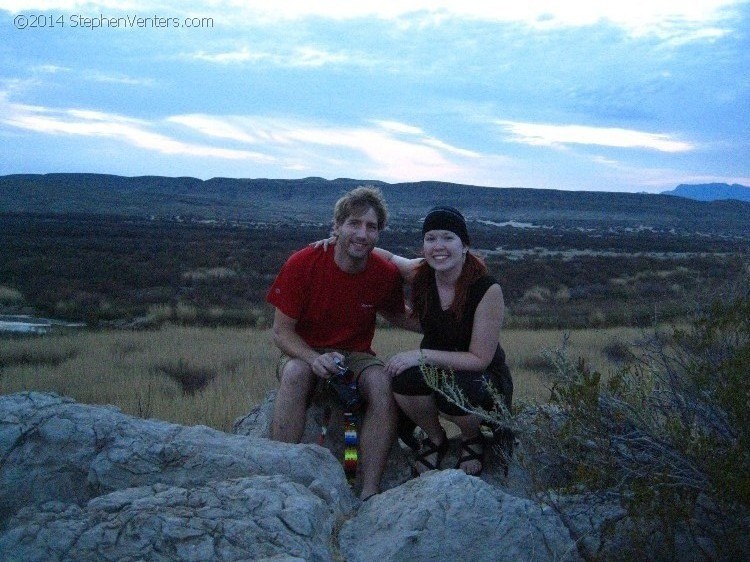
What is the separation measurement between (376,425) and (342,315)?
2.69 ft

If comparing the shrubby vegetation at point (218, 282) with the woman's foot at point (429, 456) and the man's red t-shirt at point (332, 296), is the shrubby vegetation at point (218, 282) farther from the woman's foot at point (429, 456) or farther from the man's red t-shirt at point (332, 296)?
the man's red t-shirt at point (332, 296)

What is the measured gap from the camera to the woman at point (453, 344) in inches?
164

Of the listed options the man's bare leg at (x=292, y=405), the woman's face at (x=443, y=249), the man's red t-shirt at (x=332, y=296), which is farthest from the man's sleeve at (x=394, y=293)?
the man's bare leg at (x=292, y=405)

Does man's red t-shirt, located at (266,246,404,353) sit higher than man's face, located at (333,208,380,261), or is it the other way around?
man's face, located at (333,208,380,261)

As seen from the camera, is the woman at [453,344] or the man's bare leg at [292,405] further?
the man's bare leg at [292,405]

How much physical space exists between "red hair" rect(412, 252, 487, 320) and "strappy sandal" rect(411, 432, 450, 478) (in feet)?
2.60

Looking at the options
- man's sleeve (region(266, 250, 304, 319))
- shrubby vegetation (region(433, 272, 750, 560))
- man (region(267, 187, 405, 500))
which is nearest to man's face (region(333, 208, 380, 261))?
man (region(267, 187, 405, 500))

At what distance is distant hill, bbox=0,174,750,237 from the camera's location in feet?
329

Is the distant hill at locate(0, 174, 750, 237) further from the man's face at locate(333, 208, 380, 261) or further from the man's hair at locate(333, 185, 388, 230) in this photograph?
the man's face at locate(333, 208, 380, 261)

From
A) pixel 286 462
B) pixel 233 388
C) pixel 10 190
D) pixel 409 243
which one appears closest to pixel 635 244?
pixel 409 243

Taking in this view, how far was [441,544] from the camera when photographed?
2906mm

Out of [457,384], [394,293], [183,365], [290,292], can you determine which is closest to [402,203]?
[183,365]

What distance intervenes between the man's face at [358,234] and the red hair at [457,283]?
14.3 inches

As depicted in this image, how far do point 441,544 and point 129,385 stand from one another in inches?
239
